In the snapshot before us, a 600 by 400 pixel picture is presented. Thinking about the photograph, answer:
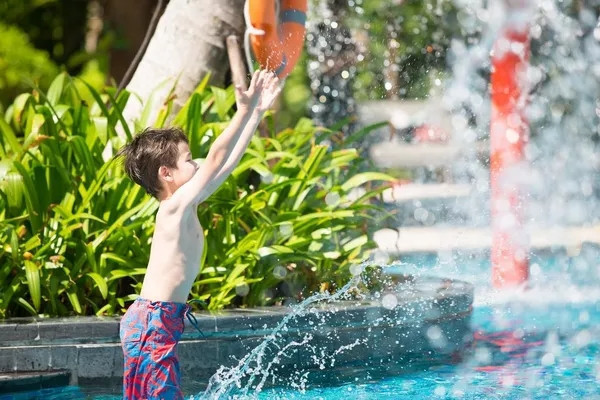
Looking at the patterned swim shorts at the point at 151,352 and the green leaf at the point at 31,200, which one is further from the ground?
the green leaf at the point at 31,200

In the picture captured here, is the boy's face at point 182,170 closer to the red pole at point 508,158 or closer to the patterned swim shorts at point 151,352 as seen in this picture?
the patterned swim shorts at point 151,352

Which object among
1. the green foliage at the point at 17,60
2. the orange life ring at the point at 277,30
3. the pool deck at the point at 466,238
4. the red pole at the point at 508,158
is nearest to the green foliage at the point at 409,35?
the pool deck at the point at 466,238

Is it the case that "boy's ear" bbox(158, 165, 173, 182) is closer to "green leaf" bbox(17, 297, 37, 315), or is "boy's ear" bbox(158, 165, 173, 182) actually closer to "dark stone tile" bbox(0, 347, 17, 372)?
"dark stone tile" bbox(0, 347, 17, 372)

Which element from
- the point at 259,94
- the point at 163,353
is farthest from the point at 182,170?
the point at 163,353

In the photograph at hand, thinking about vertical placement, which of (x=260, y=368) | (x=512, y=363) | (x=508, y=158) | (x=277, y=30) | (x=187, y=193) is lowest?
(x=512, y=363)

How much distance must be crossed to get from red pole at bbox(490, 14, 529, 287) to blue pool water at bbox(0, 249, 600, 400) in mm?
221

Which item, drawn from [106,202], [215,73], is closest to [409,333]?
[106,202]

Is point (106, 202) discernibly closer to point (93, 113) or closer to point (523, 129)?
point (93, 113)

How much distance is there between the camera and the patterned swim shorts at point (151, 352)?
139 inches

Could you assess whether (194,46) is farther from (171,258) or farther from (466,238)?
(466,238)

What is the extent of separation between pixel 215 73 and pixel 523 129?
240 centimetres

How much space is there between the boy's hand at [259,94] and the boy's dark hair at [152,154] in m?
0.27

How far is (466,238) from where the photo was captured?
10.8 metres

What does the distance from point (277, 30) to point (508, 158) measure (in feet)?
8.47
